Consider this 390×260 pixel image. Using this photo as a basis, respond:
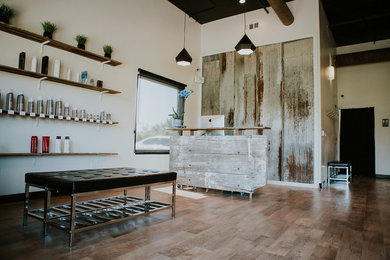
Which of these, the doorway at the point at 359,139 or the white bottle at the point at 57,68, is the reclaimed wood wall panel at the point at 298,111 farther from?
the white bottle at the point at 57,68

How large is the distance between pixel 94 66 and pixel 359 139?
853 cm

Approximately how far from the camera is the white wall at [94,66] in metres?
3.43

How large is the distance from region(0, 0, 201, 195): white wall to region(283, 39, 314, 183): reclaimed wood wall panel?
2.63 meters

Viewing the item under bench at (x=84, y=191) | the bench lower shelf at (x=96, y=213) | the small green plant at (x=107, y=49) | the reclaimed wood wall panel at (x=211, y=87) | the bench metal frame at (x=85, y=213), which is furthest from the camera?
the reclaimed wood wall panel at (x=211, y=87)

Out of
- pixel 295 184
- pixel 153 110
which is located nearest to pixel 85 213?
pixel 153 110

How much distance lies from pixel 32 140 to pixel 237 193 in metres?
3.21

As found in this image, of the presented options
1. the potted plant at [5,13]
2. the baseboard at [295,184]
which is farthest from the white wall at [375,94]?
the potted plant at [5,13]

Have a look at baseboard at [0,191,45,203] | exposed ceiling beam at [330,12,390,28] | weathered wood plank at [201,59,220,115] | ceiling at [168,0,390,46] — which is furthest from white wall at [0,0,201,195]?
exposed ceiling beam at [330,12,390,28]

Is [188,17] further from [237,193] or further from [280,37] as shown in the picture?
[237,193]

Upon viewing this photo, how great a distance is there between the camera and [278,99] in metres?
5.93

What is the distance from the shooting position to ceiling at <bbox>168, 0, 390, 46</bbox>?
240 inches

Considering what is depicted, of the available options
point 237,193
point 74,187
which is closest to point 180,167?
point 237,193

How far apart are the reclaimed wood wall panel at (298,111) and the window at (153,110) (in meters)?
2.64

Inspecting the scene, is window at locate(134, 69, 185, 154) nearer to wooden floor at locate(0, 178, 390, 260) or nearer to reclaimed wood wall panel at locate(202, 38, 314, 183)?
reclaimed wood wall panel at locate(202, 38, 314, 183)
